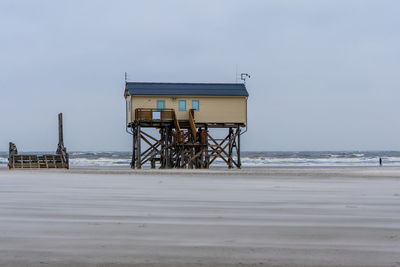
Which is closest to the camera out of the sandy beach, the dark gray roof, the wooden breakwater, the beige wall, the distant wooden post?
the sandy beach

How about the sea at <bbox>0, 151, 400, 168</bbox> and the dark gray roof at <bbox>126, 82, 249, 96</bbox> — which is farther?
the sea at <bbox>0, 151, 400, 168</bbox>

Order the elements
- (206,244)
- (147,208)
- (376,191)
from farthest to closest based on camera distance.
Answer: (376,191) < (147,208) < (206,244)

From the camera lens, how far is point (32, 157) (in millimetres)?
34281

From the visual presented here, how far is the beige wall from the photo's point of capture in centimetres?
3500

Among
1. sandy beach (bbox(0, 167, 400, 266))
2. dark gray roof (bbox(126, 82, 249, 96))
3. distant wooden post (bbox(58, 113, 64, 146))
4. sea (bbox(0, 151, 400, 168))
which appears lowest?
sea (bbox(0, 151, 400, 168))

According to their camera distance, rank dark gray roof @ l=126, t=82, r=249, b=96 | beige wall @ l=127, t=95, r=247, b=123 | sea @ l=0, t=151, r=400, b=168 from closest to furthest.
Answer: beige wall @ l=127, t=95, r=247, b=123, dark gray roof @ l=126, t=82, r=249, b=96, sea @ l=0, t=151, r=400, b=168

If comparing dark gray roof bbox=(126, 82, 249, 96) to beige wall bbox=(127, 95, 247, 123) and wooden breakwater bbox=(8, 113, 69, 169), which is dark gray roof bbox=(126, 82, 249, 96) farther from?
wooden breakwater bbox=(8, 113, 69, 169)

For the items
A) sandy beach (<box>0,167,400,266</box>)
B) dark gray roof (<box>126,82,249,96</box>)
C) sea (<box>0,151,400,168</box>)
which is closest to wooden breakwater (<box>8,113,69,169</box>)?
dark gray roof (<box>126,82,249,96</box>)

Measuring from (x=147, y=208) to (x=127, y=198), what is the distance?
2031 millimetres

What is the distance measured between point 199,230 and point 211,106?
27873 mm

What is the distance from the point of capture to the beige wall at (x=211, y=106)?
35.0 meters

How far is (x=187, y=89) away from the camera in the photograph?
35594 millimetres

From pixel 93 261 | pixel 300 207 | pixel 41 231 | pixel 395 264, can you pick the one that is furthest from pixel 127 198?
pixel 395 264

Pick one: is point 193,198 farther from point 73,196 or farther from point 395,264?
point 395,264
